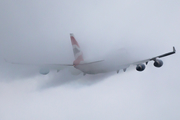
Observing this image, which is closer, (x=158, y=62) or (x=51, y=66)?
(x=158, y=62)

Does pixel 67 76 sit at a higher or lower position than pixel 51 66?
lower

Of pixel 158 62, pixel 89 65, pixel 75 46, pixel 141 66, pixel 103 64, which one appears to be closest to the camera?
pixel 158 62

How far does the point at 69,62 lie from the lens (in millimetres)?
24359

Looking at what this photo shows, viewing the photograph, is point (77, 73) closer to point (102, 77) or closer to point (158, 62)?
point (102, 77)

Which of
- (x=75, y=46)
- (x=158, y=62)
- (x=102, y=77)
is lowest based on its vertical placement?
(x=102, y=77)

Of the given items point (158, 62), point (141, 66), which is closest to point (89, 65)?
point (141, 66)

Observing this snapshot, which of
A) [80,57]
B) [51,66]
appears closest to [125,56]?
[80,57]

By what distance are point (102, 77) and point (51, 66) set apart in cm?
779

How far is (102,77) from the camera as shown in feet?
76.0

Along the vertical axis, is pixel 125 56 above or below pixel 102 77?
above

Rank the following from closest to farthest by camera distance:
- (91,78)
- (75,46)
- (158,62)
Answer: (158,62) < (75,46) < (91,78)

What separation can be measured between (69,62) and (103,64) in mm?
6319

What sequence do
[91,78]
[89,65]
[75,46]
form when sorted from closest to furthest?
[89,65] → [75,46] → [91,78]

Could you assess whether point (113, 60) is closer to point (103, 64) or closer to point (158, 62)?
point (103, 64)
